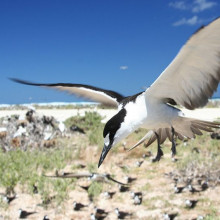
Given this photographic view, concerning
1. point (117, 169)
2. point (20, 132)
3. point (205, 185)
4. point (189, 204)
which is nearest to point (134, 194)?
point (189, 204)

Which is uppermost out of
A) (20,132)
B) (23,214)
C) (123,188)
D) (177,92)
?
(177,92)

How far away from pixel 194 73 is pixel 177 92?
0.23m

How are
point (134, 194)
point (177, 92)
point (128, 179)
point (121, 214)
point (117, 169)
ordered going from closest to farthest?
1. point (177, 92)
2. point (121, 214)
3. point (134, 194)
4. point (128, 179)
5. point (117, 169)

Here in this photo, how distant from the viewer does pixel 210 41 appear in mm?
2738

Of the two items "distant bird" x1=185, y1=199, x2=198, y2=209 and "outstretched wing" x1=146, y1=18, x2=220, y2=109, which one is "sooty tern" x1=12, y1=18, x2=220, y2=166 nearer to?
"outstretched wing" x1=146, y1=18, x2=220, y2=109

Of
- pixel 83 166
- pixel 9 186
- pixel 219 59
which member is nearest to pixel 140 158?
pixel 83 166

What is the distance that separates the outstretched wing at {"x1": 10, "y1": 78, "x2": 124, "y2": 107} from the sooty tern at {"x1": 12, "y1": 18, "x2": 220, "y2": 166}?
0.19ft

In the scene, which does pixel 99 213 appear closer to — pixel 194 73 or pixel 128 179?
pixel 128 179

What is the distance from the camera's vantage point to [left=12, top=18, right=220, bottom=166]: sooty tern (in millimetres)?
2752

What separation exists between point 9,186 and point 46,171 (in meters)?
0.87

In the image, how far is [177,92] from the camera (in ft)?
10.5

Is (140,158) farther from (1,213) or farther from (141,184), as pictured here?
(1,213)

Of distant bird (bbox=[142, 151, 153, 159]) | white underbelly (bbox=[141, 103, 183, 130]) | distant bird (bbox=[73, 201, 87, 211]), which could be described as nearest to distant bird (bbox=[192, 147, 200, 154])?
distant bird (bbox=[142, 151, 153, 159])

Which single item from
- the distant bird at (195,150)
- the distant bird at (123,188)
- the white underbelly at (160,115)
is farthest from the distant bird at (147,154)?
the white underbelly at (160,115)
